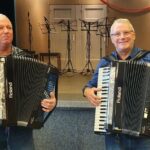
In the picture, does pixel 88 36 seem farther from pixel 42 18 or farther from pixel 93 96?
pixel 93 96

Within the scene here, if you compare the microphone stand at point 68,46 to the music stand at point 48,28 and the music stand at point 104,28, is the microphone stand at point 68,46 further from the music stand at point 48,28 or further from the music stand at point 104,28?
the music stand at point 104,28

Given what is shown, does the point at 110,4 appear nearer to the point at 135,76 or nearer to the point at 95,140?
the point at 95,140

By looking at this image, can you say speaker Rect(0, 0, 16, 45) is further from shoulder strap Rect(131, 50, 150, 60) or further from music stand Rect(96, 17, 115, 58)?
shoulder strap Rect(131, 50, 150, 60)

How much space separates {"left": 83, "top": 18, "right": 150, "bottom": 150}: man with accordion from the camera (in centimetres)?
189

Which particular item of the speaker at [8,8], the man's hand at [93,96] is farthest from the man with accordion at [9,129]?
the speaker at [8,8]

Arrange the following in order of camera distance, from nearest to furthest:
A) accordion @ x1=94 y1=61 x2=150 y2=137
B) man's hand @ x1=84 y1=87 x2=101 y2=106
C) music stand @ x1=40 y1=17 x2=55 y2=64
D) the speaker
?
accordion @ x1=94 y1=61 x2=150 y2=137 → man's hand @ x1=84 y1=87 x2=101 y2=106 → the speaker → music stand @ x1=40 y1=17 x2=55 y2=64

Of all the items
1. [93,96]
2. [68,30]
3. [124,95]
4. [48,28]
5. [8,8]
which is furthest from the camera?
[68,30]

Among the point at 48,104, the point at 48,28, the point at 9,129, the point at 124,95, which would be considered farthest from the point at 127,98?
the point at 48,28

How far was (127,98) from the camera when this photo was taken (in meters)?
1.92

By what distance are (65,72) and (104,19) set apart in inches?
58.2

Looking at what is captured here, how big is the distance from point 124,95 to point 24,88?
58 cm

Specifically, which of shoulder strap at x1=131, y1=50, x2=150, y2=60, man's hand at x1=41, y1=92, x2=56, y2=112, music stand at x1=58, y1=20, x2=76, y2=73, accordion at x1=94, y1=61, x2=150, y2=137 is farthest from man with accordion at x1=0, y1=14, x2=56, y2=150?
music stand at x1=58, y1=20, x2=76, y2=73

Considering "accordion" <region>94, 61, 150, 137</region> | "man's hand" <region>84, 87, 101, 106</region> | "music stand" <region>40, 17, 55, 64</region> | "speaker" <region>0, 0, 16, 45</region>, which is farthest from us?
"music stand" <region>40, 17, 55, 64</region>

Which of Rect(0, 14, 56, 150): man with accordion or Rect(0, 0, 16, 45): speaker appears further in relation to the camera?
Rect(0, 0, 16, 45): speaker
